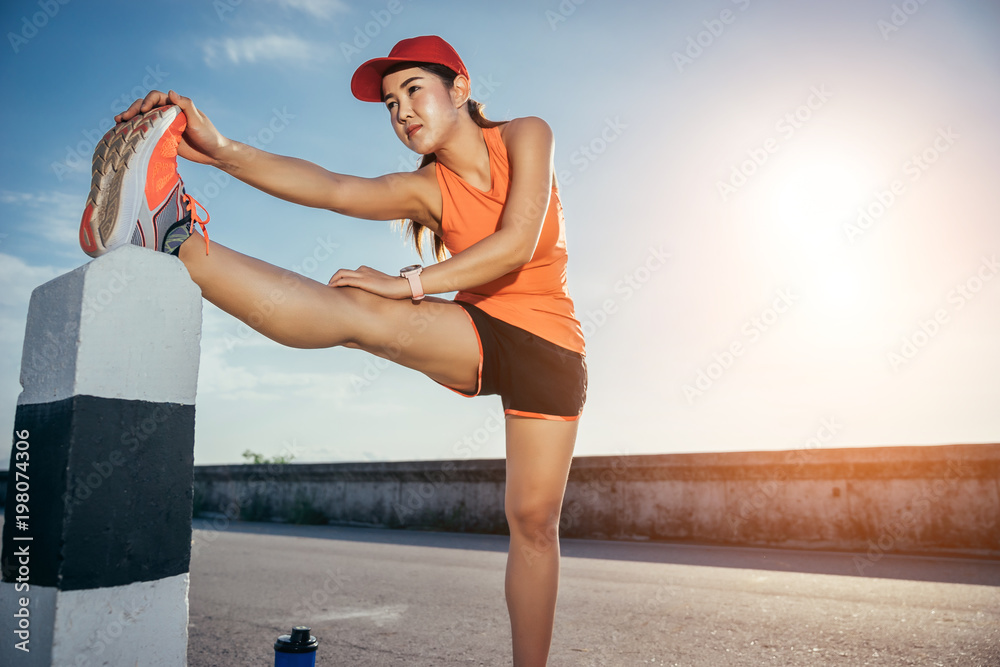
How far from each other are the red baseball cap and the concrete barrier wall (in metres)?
5.96

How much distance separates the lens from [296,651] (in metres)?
1.69

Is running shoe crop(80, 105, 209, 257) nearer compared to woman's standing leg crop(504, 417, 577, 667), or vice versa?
running shoe crop(80, 105, 209, 257)

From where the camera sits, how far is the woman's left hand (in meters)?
1.97

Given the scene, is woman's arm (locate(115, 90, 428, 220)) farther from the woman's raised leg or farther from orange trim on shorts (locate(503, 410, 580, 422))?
orange trim on shorts (locate(503, 410, 580, 422))

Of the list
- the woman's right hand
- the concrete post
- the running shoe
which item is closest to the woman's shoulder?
the woman's right hand

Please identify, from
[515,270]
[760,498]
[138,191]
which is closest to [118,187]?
[138,191]

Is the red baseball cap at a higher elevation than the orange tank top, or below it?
higher

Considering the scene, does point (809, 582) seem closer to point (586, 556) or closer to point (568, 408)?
point (586, 556)

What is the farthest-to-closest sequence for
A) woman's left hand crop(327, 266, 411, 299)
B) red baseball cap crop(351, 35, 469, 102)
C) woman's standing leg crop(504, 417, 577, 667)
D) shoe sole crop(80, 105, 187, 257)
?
red baseball cap crop(351, 35, 469, 102) < woman's standing leg crop(504, 417, 577, 667) < woman's left hand crop(327, 266, 411, 299) < shoe sole crop(80, 105, 187, 257)

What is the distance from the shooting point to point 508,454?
221 cm

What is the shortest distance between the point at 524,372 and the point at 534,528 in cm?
49

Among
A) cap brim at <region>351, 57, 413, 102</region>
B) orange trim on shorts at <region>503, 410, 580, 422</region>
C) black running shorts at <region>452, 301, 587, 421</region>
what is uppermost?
cap brim at <region>351, 57, 413, 102</region>

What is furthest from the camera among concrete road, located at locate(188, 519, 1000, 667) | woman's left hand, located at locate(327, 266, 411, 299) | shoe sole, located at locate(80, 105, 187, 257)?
concrete road, located at locate(188, 519, 1000, 667)

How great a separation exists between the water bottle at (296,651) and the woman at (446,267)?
25.3 inches
